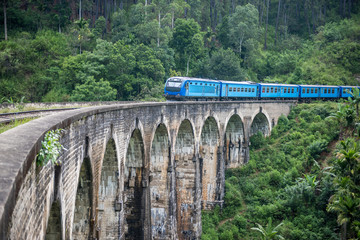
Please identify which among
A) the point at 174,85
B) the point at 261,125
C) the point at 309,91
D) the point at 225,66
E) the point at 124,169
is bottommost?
the point at 261,125

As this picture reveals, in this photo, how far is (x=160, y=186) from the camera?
20.7 m

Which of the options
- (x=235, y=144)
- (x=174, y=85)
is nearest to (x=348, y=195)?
(x=174, y=85)

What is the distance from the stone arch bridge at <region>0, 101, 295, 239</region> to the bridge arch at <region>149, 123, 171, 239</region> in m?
0.05

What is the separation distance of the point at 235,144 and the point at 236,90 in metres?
4.72

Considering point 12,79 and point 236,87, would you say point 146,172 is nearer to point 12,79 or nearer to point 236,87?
point 236,87

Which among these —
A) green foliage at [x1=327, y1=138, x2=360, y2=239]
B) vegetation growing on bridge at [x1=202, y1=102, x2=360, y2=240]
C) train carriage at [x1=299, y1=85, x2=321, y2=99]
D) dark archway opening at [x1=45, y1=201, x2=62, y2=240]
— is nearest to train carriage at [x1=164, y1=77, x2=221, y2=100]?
vegetation growing on bridge at [x1=202, y1=102, x2=360, y2=240]

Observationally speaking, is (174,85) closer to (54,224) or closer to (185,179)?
(185,179)

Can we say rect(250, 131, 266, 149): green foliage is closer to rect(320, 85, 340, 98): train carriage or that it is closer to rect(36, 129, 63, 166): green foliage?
rect(320, 85, 340, 98): train carriage

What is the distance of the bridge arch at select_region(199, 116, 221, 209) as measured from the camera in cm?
2902

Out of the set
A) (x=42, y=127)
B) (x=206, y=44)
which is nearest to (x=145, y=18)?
(x=206, y=44)

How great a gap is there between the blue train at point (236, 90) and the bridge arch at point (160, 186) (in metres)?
8.03

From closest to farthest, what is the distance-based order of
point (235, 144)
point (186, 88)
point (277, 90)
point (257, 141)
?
point (186, 88) < point (235, 144) < point (257, 141) < point (277, 90)

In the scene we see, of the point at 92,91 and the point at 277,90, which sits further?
the point at 277,90

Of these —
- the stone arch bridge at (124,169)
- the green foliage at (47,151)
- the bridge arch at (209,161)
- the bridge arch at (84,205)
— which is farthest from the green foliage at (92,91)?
the green foliage at (47,151)
